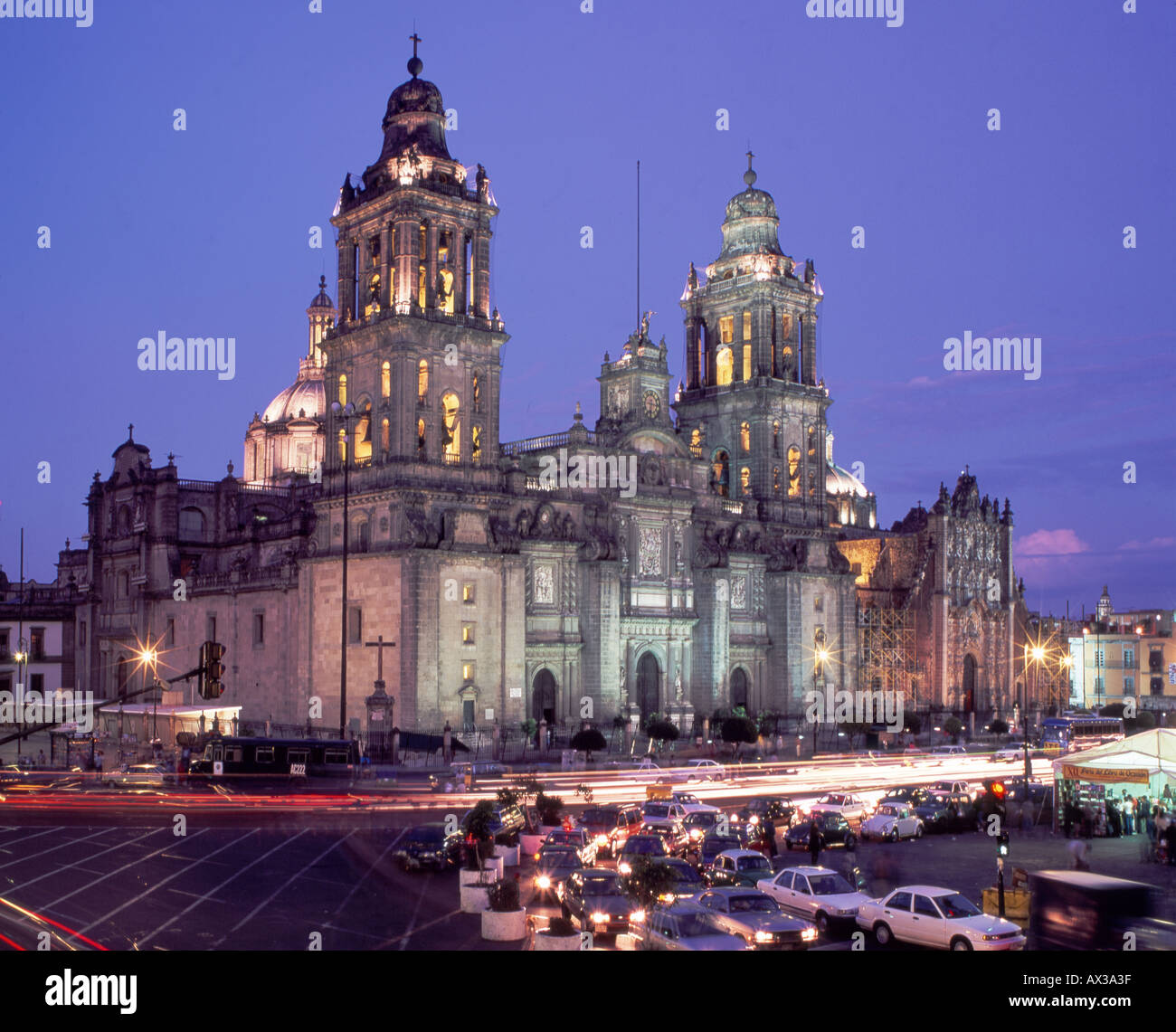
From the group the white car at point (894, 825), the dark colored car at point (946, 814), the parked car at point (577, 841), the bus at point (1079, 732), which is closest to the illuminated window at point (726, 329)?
the bus at point (1079, 732)

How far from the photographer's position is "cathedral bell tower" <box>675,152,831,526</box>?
87000 mm

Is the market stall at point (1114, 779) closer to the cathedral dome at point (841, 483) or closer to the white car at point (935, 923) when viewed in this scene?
the white car at point (935, 923)

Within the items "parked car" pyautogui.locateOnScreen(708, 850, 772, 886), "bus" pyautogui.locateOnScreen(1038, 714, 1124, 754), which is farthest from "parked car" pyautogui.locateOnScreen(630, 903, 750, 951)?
"bus" pyautogui.locateOnScreen(1038, 714, 1124, 754)

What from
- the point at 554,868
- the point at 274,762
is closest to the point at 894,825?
the point at 554,868

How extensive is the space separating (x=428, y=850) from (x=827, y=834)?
12094mm

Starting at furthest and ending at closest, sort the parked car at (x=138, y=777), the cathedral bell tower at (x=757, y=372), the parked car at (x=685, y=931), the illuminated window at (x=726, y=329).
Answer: the illuminated window at (x=726, y=329) < the cathedral bell tower at (x=757, y=372) < the parked car at (x=138, y=777) < the parked car at (x=685, y=931)

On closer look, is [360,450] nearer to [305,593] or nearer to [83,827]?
A: [305,593]

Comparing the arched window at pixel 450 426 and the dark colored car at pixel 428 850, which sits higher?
the arched window at pixel 450 426

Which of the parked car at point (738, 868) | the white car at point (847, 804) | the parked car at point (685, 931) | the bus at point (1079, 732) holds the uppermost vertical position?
the parked car at point (685, 931)

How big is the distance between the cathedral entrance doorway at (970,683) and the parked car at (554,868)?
77430 millimetres

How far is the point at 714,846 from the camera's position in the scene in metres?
33.4

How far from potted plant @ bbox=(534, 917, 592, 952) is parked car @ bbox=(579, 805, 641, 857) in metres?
11.5

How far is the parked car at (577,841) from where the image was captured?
3250 cm

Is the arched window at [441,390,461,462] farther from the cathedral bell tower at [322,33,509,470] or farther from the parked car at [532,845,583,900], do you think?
the parked car at [532,845,583,900]
